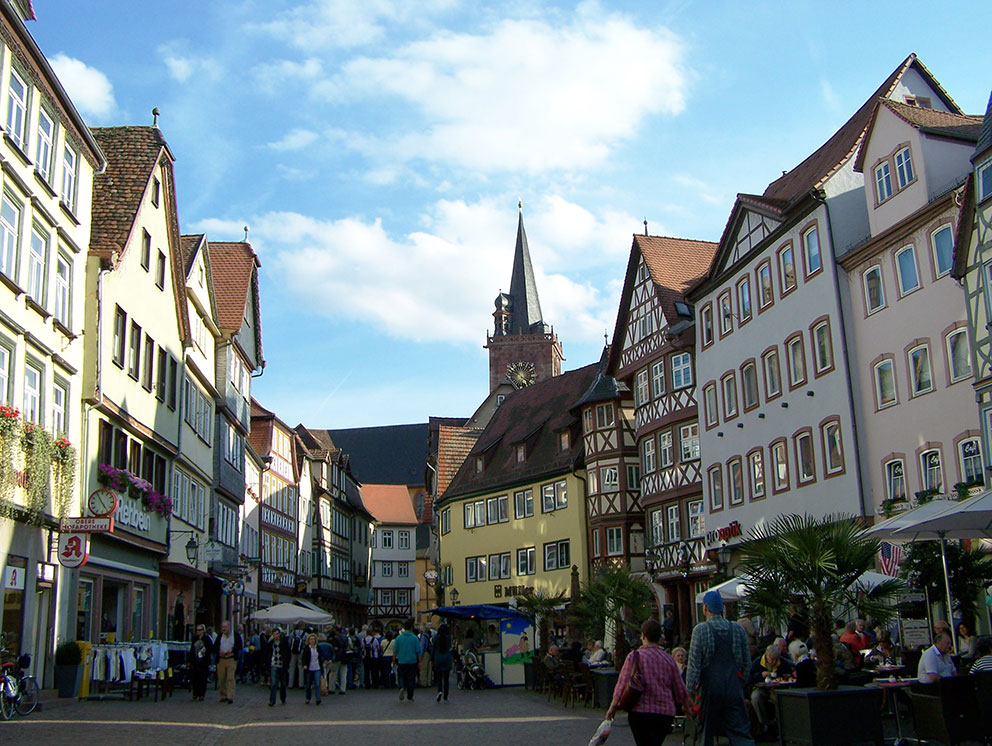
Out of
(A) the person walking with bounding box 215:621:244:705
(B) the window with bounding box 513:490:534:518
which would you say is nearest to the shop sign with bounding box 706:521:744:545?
(B) the window with bounding box 513:490:534:518

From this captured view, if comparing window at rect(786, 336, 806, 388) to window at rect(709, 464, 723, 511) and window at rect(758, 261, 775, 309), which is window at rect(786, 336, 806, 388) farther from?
window at rect(709, 464, 723, 511)

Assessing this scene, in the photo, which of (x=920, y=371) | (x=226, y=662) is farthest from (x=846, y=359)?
(x=226, y=662)

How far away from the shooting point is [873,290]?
90.9ft

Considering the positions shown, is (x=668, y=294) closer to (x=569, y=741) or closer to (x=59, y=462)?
(x=59, y=462)

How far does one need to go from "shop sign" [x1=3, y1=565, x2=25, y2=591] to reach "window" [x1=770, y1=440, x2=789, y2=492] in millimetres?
19781

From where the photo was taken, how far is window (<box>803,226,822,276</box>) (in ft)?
97.6

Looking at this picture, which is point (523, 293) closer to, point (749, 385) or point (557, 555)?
point (557, 555)

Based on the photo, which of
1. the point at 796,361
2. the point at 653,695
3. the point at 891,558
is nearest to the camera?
the point at 653,695

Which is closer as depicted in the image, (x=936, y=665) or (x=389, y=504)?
(x=936, y=665)

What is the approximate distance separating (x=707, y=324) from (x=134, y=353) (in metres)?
18.5

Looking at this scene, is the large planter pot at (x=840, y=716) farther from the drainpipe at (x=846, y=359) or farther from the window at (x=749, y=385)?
the window at (x=749, y=385)

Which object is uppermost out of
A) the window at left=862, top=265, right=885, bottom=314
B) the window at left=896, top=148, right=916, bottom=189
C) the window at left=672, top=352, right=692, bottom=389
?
the window at left=896, top=148, right=916, bottom=189

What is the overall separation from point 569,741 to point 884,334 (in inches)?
632

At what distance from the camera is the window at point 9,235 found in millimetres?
19203
